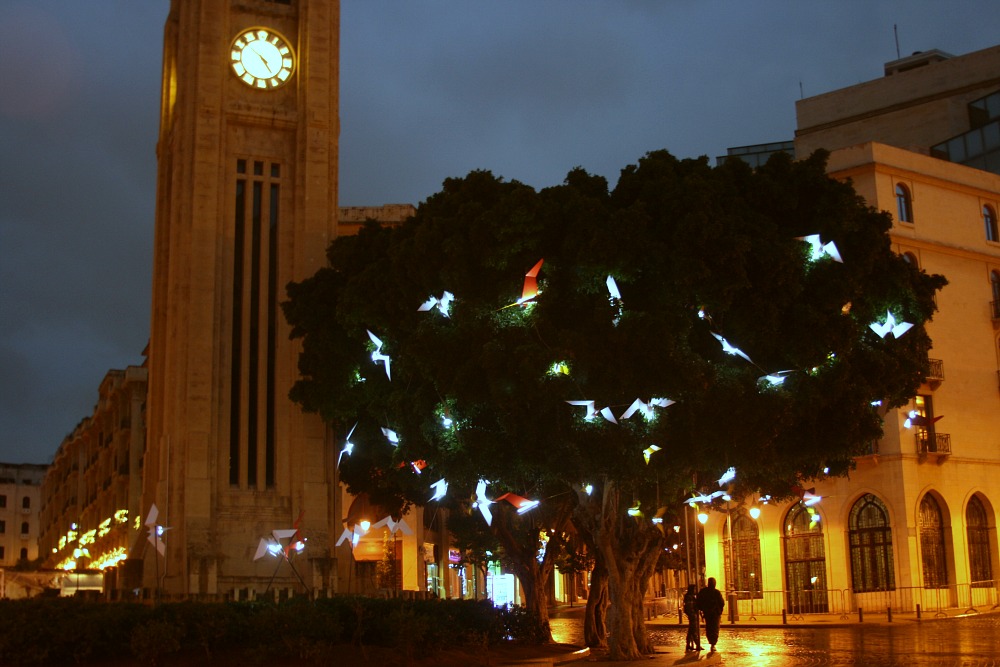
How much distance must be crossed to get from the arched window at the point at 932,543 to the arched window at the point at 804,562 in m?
3.71

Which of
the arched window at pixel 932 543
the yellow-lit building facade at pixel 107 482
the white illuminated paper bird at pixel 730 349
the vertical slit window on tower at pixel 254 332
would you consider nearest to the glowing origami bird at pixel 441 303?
the white illuminated paper bird at pixel 730 349

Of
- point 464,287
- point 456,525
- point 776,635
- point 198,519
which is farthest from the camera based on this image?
point 456,525

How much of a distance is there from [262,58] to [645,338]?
3008cm

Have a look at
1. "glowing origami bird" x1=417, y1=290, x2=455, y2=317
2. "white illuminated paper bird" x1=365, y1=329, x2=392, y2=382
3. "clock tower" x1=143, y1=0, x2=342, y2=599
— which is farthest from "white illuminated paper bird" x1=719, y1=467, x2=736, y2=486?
"clock tower" x1=143, y1=0, x2=342, y2=599

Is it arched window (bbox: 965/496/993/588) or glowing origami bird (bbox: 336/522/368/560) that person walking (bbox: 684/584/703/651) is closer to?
glowing origami bird (bbox: 336/522/368/560)

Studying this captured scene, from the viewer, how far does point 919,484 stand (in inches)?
1793

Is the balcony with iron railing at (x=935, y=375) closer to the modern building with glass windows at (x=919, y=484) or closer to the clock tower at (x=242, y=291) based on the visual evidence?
the modern building with glass windows at (x=919, y=484)

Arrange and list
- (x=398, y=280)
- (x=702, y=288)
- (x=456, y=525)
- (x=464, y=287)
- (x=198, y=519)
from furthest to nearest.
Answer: (x=456, y=525) → (x=198, y=519) → (x=398, y=280) → (x=464, y=287) → (x=702, y=288)

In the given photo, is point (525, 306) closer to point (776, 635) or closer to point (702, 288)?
point (702, 288)

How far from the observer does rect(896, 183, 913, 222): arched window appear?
4802 cm

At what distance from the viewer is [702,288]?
88.3 ft

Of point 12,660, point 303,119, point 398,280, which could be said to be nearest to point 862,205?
point 398,280

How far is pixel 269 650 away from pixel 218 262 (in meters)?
28.9

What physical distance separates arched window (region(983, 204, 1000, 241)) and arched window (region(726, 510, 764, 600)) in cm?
1552
